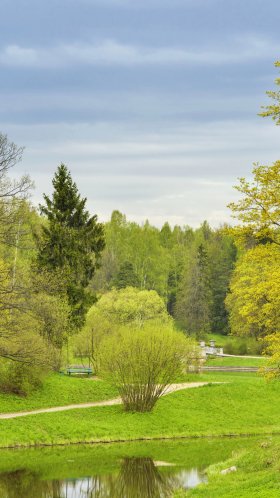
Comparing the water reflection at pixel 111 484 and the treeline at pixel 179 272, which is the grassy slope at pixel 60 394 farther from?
the treeline at pixel 179 272

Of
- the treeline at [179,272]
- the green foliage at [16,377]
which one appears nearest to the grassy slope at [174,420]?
the green foliage at [16,377]

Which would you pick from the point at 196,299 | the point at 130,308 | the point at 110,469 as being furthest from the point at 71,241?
the point at 196,299

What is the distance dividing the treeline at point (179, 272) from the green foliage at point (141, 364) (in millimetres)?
50034

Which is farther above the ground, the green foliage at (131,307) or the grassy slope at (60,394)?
the green foliage at (131,307)

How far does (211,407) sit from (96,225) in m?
16.1

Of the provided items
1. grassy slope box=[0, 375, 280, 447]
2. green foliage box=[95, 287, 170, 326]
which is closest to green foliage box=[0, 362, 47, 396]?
grassy slope box=[0, 375, 280, 447]

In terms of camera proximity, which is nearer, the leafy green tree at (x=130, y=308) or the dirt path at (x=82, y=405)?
the dirt path at (x=82, y=405)

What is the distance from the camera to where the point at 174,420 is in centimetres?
3450

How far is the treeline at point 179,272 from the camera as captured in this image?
296 ft

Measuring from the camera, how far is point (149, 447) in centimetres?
3012

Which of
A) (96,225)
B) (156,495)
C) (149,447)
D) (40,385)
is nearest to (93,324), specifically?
(96,225)

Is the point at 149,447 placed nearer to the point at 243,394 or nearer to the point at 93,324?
the point at 243,394

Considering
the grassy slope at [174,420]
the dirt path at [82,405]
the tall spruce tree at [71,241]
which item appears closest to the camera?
the grassy slope at [174,420]

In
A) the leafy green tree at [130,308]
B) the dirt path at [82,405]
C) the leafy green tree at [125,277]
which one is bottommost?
the dirt path at [82,405]
